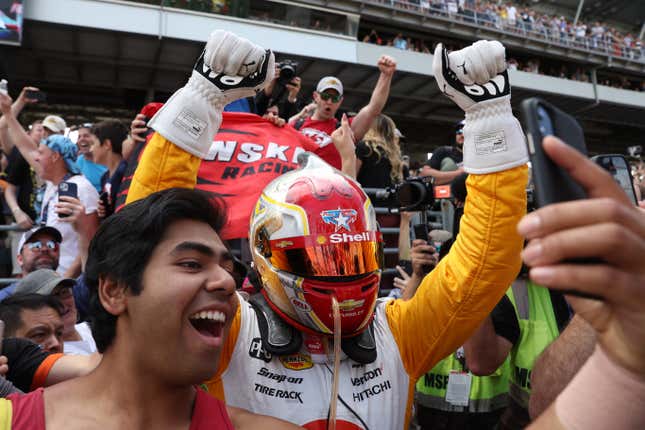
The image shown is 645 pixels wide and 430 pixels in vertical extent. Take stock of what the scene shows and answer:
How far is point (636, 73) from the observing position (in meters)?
28.7

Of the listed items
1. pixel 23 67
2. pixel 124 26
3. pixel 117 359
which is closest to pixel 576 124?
pixel 117 359

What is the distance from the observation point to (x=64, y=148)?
4398 millimetres

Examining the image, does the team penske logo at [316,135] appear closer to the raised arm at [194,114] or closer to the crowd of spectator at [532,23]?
the raised arm at [194,114]

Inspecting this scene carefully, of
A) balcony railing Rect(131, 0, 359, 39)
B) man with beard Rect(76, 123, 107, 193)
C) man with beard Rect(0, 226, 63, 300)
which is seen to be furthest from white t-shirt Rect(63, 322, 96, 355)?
balcony railing Rect(131, 0, 359, 39)

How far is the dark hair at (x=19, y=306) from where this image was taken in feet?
7.83

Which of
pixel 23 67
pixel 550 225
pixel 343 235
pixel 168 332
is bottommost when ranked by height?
pixel 168 332

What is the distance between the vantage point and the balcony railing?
14758 millimetres

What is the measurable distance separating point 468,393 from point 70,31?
609 inches

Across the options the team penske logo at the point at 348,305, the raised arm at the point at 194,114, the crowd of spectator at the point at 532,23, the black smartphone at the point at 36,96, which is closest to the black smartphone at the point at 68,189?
the black smartphone at the point at 36,96

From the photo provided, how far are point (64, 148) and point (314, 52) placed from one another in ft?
44.5

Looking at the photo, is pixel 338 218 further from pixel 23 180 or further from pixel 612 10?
pixel 612 10

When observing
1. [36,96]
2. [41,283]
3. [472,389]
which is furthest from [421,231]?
[36,96]

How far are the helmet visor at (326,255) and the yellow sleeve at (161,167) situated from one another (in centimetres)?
51

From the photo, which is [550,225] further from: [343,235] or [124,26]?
[124,26]
